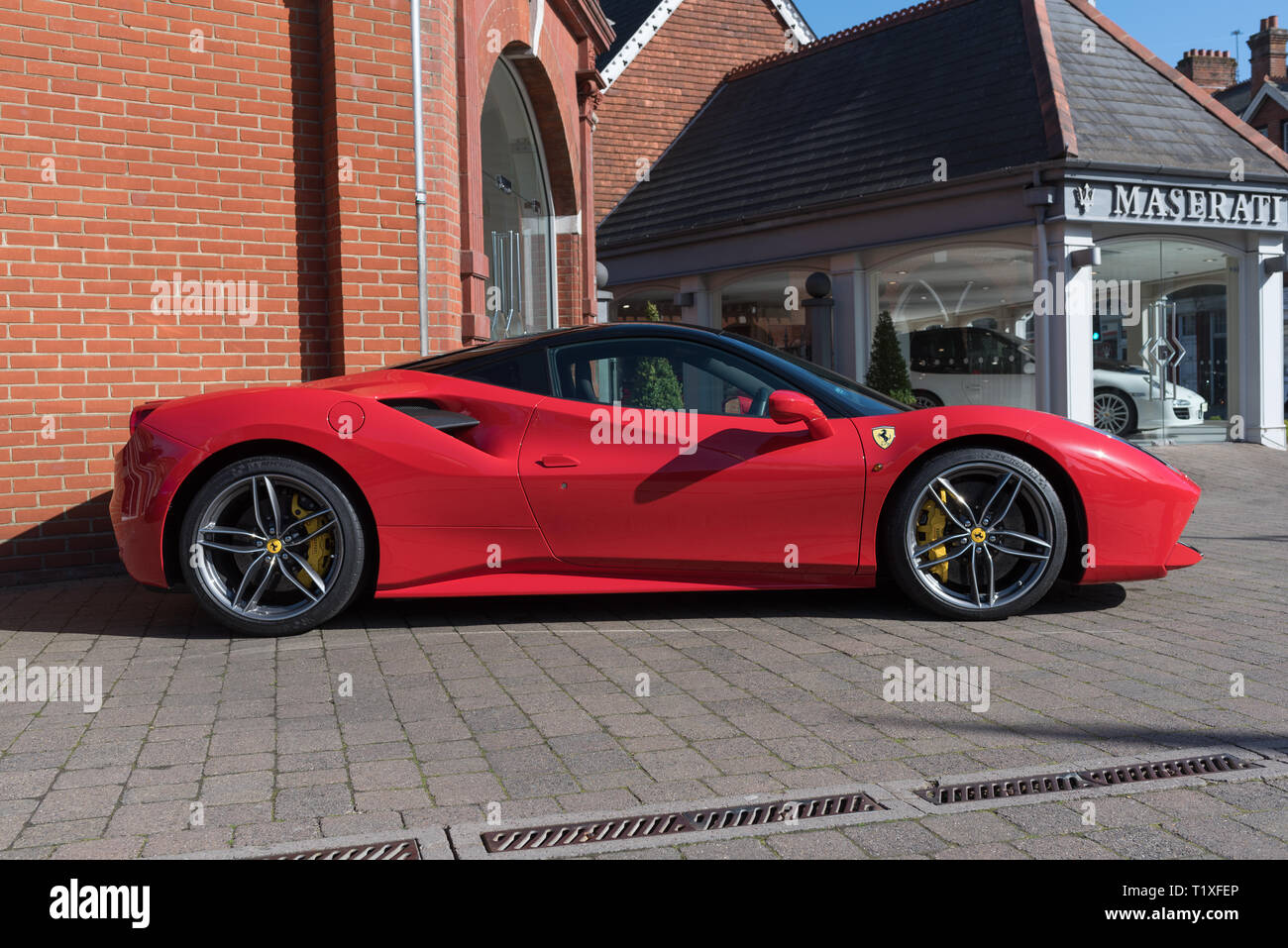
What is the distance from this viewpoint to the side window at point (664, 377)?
5.12 meters

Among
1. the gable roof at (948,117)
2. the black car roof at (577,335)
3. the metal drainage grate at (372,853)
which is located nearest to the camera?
the metal drainage grate at (372,853)

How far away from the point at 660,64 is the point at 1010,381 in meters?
10.6

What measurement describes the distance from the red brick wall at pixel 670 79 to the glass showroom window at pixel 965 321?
6801mm

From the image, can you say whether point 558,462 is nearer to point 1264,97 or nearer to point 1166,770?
point 1166,770

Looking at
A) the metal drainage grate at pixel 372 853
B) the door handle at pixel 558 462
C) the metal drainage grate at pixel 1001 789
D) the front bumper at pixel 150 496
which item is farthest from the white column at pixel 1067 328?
the metal drainage grate at pixel 372 853

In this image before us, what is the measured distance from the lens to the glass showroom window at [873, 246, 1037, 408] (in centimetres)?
1579

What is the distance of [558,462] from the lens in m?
4.97

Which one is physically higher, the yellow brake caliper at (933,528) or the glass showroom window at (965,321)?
the glass showroom window at (965,321)

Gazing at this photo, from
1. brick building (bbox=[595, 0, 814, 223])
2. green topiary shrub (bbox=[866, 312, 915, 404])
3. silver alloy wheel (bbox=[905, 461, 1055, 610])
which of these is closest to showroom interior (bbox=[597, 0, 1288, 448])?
green topiary shrub (bbox=[866, 312, 915, 404])

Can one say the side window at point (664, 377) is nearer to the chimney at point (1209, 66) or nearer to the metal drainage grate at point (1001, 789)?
the metal drainage grate at point (1001, 789)

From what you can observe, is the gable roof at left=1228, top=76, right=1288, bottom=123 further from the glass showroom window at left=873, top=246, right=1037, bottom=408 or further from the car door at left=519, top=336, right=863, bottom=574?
the car door at left=519, top=336, right=863, bottom=574

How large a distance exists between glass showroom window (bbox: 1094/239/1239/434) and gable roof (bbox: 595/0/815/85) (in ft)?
33.8
